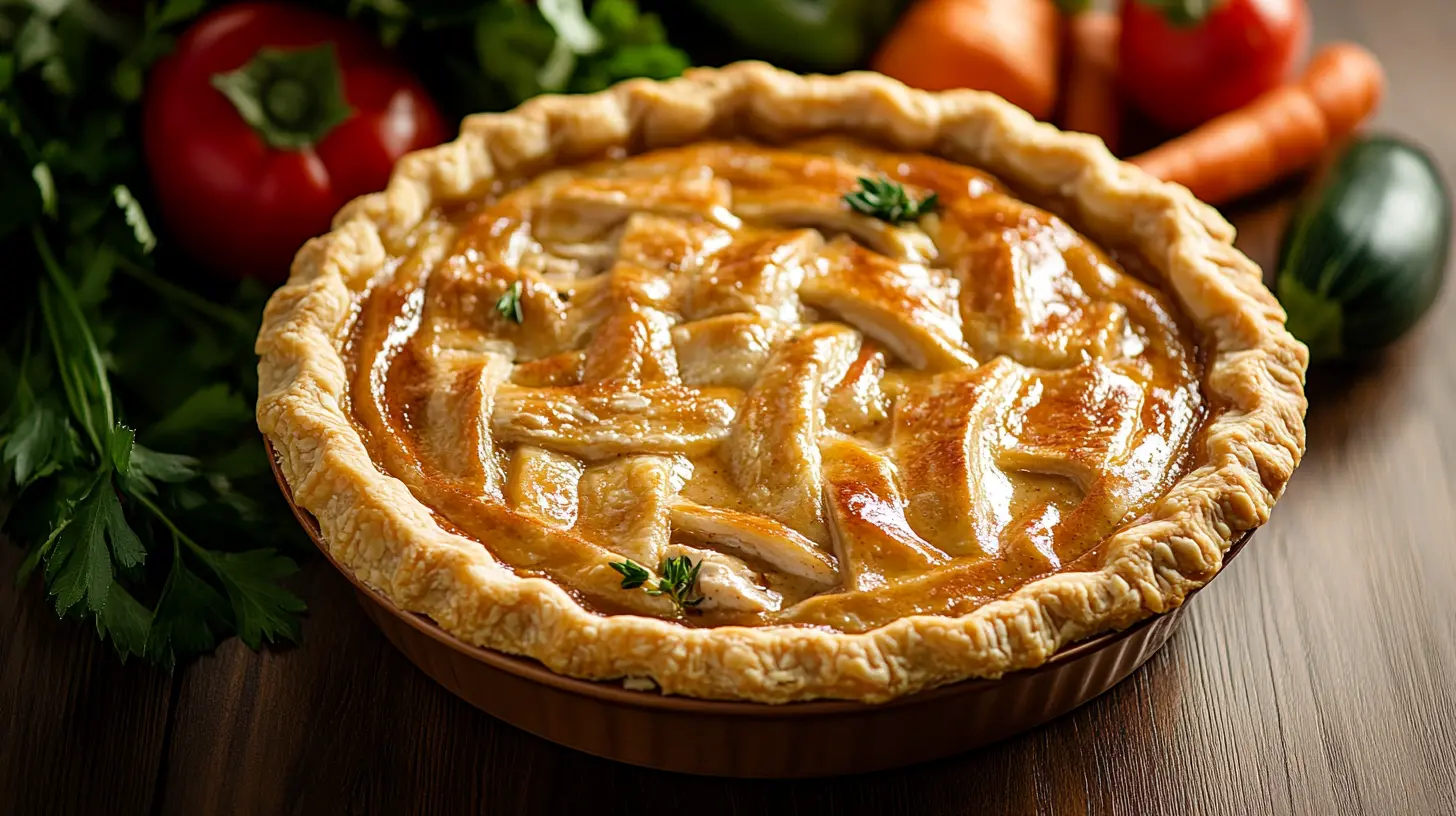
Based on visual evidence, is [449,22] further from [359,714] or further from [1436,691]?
[1436,691]

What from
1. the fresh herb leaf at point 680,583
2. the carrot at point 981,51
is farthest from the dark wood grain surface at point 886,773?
the carrot at point 981,51

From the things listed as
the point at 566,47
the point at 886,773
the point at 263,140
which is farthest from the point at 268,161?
the point at 886,773

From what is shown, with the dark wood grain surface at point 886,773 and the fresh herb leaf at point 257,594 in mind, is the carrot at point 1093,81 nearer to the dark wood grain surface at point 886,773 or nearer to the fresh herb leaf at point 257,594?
the dark wood grain surface at point 886,773

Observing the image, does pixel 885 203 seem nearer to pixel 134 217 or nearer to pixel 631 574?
pixel 631 574

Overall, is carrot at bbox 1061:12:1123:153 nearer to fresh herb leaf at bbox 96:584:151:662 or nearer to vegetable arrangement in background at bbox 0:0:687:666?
vegetable arrangement in background at bbox 0:0:687:666

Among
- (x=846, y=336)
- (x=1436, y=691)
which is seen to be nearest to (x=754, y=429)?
(x=846, y=336)

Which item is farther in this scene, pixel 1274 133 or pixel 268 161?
pixel 1274 133

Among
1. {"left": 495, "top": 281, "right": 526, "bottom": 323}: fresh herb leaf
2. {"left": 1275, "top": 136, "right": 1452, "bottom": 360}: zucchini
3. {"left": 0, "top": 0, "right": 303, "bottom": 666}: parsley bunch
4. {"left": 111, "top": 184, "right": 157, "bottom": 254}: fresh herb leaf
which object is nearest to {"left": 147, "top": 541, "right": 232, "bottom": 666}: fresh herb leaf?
{"left": 0, "top": 0, "right": 303, "bottom": 666}: parsley bunch

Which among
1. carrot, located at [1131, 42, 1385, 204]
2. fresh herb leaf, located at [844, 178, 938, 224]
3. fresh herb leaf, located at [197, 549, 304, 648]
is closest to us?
fresh herb leaf, located at [197, 549, 304, 648]
